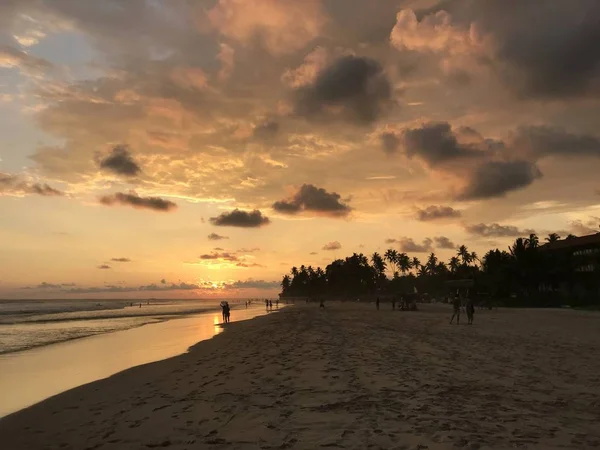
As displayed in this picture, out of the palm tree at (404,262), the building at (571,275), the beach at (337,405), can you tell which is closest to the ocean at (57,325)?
the beach at (337,405)

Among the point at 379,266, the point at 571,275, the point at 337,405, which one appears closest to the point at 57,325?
the point at 337,405

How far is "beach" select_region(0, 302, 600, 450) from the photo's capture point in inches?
300

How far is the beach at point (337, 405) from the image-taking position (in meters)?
7.62

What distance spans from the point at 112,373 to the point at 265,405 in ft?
33.3

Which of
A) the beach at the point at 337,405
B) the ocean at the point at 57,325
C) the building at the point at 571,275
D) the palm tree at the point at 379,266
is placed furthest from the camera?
the palm tree at the point at 379,266

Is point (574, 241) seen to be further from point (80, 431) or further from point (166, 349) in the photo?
point (80, 431)

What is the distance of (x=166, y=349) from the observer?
2527cm

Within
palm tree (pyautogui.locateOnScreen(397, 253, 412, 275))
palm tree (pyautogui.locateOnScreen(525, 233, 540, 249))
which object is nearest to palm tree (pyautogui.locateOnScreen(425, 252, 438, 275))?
palm tree (pyautogui.locateOnScreen(397, 253, 412, 275))

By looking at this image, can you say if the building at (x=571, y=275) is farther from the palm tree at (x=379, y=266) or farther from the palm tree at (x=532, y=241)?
the palm tree at (x=379, y=266)

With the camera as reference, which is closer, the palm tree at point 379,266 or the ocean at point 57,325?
the ocean at point 57,325

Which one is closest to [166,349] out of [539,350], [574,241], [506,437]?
[539,350]

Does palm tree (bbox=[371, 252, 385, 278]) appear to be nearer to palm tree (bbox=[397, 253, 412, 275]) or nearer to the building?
palm tree (bbox=[397, 253, 412, 275])

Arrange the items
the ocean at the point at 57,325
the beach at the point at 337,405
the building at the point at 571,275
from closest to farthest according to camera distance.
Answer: the beach at the point at 337,405 < the ocean at the point at 57,325 < the building at the point at 571,275

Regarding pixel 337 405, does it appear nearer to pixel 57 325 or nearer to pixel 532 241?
pixel 57 325
